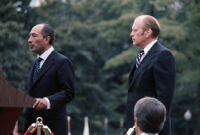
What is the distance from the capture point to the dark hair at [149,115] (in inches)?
108

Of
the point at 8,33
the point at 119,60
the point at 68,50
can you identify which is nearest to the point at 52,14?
the point at 68,50

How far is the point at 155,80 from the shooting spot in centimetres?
415

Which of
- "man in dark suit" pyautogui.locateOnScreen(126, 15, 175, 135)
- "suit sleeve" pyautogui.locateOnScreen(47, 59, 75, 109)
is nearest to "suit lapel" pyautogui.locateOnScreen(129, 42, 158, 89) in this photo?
"man in dark suit" pyautogui.locateOnScreen(126, 15, 175, 135)

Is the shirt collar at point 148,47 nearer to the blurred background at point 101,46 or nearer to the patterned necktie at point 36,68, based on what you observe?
the patterned necktie at point 36,68

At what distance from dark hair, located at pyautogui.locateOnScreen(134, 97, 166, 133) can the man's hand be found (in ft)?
5.54

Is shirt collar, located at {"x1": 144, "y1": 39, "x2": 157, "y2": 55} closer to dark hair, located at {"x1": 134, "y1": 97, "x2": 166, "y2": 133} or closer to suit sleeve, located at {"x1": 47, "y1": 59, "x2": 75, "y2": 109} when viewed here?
suit sleeve, located at {"x1": 47, "y1": 59, "x2": 75, "y2": 109}

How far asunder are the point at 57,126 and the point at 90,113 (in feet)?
86.1

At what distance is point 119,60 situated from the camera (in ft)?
92.9

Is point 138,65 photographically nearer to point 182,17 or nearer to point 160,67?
point 160,67

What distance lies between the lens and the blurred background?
77.6ft

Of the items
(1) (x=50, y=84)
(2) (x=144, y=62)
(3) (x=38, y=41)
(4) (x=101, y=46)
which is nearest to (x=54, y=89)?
(1) (x=50, y=84)

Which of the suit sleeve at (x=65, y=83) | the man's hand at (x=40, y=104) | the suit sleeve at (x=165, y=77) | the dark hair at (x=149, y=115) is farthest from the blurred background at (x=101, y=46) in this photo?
the dark hair at (x=149, y=115)

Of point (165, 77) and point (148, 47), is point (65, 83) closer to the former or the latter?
point (148, 47)

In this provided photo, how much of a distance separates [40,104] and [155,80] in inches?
45.3
